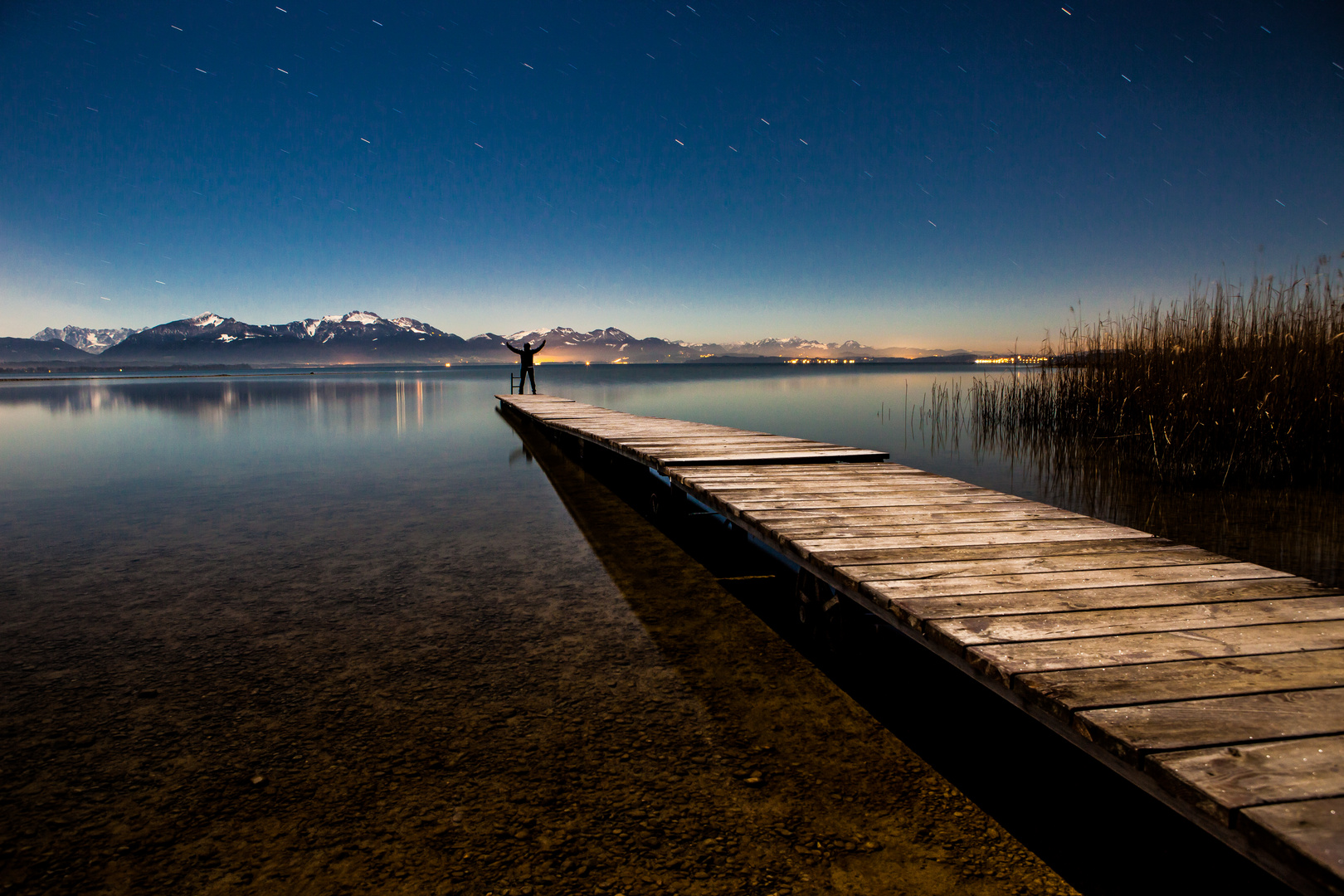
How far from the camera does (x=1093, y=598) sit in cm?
243

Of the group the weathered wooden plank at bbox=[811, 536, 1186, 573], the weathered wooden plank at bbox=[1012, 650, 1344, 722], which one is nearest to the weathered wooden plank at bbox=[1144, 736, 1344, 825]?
the weathered wooden plank at bbox=[1012, 650, 1344, 722]

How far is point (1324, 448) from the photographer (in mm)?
7656

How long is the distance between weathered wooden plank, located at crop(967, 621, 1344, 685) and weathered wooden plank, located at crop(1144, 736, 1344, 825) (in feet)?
1.36

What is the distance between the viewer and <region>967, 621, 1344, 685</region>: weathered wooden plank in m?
1.93

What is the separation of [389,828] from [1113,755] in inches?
75.0

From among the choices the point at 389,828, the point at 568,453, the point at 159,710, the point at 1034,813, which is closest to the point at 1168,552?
the point at 1034,813

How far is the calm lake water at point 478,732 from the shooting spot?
195 cm

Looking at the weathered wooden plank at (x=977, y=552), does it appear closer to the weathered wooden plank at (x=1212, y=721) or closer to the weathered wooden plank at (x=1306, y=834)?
the weathered wooden plank at (x=1212, y=721)

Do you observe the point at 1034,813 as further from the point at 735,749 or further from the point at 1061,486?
the point at 1061,486

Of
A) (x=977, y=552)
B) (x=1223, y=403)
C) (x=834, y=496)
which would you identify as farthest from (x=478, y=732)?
(x=1223, y=403)

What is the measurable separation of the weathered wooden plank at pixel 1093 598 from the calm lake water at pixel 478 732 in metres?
0.56

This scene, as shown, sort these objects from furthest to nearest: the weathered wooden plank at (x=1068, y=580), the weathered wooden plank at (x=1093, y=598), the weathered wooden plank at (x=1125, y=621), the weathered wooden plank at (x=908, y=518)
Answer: the weathered wooden plank at (x=908, y=518), the weathered wooden plank at (x=1068, y=580), the weathered wooden plank at (x=1093, y=598), the weathered wooden plank at (x=1125, y=621)

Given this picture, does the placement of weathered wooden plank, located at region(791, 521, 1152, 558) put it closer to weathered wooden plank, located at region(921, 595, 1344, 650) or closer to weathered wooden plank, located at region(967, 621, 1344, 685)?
weathered wooden plank, located at region(921, 595, 1344, 650)

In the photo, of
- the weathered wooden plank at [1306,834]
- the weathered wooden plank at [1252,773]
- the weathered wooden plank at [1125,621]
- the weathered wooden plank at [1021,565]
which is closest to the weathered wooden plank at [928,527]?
the weathered wooden plank at [1021,565]
